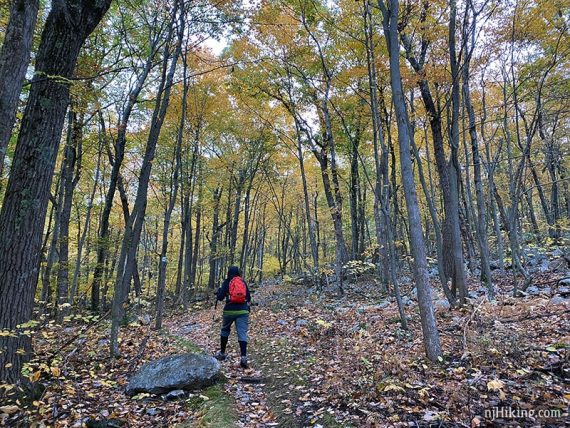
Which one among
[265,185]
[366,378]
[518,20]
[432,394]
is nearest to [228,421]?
[366,378]

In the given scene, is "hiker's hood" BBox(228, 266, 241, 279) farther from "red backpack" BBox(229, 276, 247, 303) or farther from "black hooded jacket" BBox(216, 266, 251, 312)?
"red backpack" BBox(229, 276, 247, 303)

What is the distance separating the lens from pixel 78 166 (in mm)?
12953

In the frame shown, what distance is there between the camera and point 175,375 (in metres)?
5.29

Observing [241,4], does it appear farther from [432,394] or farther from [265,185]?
[265,185]

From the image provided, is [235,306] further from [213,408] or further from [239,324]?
[213,408]

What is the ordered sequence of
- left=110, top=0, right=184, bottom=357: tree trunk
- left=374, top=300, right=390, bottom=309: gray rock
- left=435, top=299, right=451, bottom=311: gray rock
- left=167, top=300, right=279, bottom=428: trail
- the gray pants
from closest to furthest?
left=167, top=300, right=279, bottom=428: trail, the gray pants, left=110, top=0, right=184, bottom=357: tree trunk, left=435, top=299, right=451, bottom=311: gray rock, left=374, top=300, right=390, bottom=309: gray rock

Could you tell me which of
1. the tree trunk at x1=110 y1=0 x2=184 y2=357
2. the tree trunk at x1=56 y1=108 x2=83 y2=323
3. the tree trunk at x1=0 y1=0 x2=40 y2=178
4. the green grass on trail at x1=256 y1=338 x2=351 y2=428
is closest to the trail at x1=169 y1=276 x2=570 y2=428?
the green grass on trail at x1=256 y1=338 x2=351 y2=428

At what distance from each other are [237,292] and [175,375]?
205cm

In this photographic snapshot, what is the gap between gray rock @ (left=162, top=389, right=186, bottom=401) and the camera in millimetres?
5004

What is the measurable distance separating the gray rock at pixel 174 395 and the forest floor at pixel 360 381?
0.08m

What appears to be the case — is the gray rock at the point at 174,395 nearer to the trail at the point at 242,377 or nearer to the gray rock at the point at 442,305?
the trail at the point at 242,377

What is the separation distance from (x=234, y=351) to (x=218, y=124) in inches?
467

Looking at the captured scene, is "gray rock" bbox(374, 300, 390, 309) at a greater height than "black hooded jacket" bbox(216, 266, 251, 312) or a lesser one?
lesser

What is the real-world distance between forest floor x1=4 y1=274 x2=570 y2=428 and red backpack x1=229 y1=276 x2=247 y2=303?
1.34m
